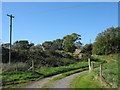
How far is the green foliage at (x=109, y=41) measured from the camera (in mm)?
22656

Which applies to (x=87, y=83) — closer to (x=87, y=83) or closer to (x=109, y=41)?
(x=87, y=83)

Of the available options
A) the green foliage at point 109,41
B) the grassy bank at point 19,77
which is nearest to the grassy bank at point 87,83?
the grassy bank at point 19,77

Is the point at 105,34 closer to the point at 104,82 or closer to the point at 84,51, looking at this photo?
the point at 84,51

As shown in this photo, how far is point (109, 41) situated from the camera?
23.1 meters

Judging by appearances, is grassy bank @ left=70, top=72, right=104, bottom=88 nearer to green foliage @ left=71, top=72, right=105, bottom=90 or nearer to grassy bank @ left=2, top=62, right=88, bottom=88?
green foliage @ left=71, top=72, right=105, bottom=90

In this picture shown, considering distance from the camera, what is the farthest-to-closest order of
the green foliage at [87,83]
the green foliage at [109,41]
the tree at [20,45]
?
the tree at [20,45] → the green foliage at [109,41] → the green foliage at [87,83]

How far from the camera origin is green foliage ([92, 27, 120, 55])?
2266 centimetres

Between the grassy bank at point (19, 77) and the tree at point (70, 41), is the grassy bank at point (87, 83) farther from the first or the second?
the tree at point (70, 41)

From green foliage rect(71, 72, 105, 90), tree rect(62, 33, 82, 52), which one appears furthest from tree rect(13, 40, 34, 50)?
green foliage rect(71, 72, 105, 90)

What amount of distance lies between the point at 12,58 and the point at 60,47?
2014 centimetres

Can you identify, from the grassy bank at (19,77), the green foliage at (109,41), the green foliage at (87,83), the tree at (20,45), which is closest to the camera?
the green foliage at (87,83)

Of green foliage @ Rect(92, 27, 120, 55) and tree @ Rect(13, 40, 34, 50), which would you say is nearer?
green foliage @ Rect(92, 27, 120, 55)

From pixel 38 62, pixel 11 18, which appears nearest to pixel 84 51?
pixel 38 62

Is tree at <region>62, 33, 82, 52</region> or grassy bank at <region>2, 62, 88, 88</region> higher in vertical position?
tree at <region>62, 33, 82, 52</region>
